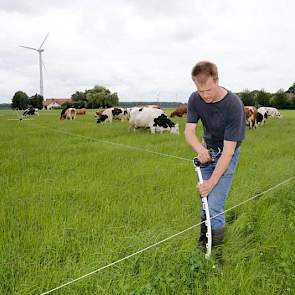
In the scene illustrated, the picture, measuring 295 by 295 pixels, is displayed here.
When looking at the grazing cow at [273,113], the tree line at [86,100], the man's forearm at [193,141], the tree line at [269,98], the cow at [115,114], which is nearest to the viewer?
the man's forearm at [193,141]

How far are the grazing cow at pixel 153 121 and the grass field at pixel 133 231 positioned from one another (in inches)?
370

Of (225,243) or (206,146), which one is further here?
(225,243)

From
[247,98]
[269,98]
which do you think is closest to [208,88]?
[247,98]

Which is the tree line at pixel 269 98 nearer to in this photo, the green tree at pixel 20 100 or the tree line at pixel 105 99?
the tree line at pixel 105 99

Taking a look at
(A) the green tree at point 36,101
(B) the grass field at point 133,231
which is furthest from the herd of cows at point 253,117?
(A) the green tree at point 36,101

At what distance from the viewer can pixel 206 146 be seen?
3.82 metres

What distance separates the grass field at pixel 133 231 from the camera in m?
3.27

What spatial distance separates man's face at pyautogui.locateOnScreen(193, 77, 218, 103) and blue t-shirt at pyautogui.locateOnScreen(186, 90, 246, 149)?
0.46ft

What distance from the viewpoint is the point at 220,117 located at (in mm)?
3455

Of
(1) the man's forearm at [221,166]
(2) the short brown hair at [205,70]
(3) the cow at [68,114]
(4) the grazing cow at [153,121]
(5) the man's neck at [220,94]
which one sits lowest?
(3) the cow at [68,114]

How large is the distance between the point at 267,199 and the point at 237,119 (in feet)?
8.39

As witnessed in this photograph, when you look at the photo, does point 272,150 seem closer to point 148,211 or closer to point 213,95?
point 148,211

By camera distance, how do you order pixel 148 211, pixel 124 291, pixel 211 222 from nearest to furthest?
pixel 124 291 → pixel 211 222 → pixel 148 211

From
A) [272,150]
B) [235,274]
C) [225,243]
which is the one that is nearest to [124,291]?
[235,274]
